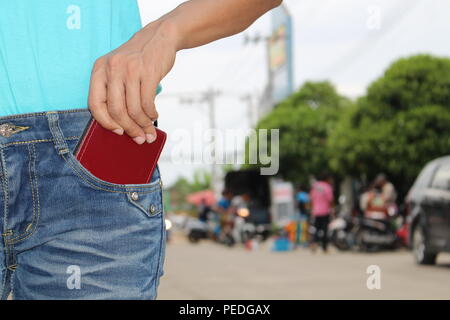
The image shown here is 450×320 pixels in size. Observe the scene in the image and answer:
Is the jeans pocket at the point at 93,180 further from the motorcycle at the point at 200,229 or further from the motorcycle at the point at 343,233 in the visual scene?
the motorcycle at the point at 200,229

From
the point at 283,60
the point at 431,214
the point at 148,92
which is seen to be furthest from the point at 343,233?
the point at 283,60

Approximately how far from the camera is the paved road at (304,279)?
836 centimetres

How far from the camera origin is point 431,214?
11.4 m

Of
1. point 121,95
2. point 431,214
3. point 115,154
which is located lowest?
point 431,214

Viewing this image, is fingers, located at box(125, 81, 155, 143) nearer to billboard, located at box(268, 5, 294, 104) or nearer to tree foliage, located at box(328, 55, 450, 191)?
tree foliage, located at box(328, 55, 450, 191)

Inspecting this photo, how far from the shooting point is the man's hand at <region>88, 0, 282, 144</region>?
1.42 meters

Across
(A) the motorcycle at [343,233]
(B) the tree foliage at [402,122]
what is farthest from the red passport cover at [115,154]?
(B) the tree foliage at [402,122]

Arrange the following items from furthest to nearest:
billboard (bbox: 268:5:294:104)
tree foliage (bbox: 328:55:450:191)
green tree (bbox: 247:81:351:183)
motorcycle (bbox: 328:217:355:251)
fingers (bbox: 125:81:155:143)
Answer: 1. billboard (bbox: 268:5:294:104)
2. green tree (bbox: 247:81:351:183)
3. tree foliage (bbox: 328:55:450:191)
4. motorcycle (bbox: 328:217:355:251)
5. fingers (bbox: 125:81:155:143)

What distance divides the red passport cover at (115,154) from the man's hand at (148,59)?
3 centimetres

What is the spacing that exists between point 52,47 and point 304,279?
29.7 ft

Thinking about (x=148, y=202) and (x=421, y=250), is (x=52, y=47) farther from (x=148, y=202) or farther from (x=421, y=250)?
(x=421, y=250)

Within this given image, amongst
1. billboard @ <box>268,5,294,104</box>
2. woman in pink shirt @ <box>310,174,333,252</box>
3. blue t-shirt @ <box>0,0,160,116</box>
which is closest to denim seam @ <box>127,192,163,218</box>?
blue t-shirt @ <box>0,0,160,116</box>

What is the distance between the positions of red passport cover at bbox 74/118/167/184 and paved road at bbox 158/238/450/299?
6.27 meters
